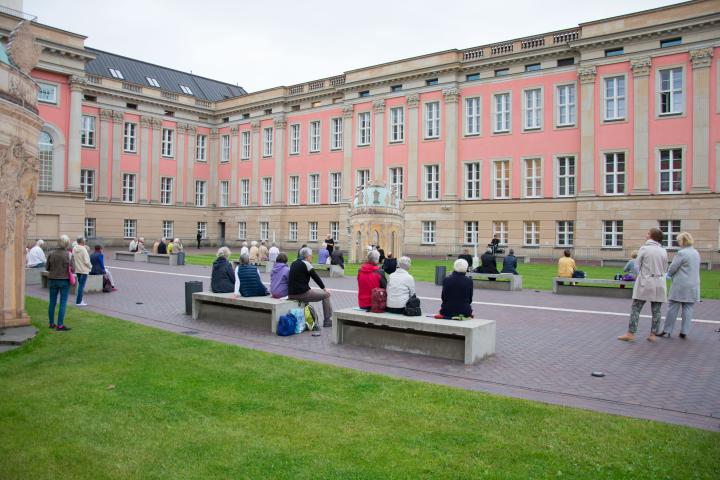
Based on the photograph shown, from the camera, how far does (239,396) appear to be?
7289 mm

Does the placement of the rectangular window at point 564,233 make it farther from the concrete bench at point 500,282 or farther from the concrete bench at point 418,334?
the concrete bench at point 418,334

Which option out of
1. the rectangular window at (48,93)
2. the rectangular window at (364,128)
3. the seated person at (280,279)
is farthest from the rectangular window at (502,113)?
the rectangular window at (48,93)

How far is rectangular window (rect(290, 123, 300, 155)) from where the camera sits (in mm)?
55500

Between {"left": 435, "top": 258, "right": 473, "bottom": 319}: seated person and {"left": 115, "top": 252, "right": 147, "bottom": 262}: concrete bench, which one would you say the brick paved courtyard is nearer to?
{"left": 435, "top": 258, "right": 473, "bottom": 319}: seated person

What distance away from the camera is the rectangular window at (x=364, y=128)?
49594 mm

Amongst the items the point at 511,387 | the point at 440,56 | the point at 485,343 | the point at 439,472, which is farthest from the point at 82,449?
the point at 440,56

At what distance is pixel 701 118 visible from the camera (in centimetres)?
3412

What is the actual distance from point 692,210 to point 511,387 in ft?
106

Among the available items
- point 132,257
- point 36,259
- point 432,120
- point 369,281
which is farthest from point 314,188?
point 369,281

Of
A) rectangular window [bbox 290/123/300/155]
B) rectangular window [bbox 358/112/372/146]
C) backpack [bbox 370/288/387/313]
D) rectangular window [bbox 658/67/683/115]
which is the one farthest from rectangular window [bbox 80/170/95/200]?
backpack [bbox 370/288/387/313]

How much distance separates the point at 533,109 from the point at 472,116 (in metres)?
4.88

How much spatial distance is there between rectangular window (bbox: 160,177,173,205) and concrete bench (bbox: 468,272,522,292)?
43174 millimetres

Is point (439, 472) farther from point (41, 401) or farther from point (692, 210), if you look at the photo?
point (692, 210)

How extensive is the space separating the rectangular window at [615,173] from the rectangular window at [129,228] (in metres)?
42.6
